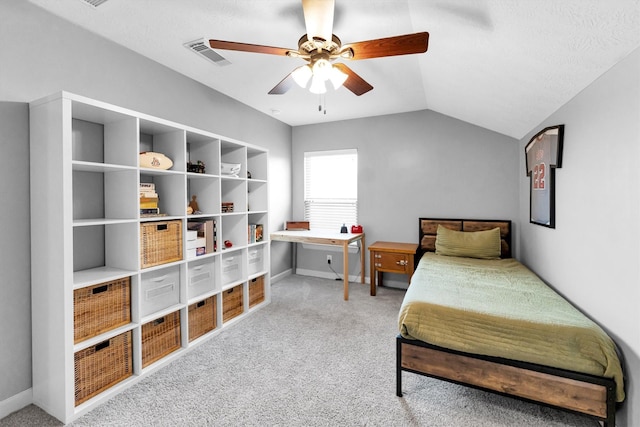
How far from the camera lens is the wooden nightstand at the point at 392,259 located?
368 centimetres

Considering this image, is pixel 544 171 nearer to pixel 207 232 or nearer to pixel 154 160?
pixel 207 232

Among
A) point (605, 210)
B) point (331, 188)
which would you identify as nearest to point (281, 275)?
point (331, 188)

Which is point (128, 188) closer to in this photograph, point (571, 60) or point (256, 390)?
point (256, 390)

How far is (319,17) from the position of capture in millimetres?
1604

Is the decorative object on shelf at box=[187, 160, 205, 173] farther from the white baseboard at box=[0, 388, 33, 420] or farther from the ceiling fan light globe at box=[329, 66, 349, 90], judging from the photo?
the white baseboard at box=[0, 388, 33, 420]

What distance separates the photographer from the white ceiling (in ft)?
4.84

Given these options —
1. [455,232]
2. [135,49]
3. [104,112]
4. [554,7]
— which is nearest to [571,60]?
[554,7]

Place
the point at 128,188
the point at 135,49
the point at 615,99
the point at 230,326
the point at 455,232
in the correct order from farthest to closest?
1. the point at 455,232
2. the point at 230,326
3. the point at 135,49
4. the point at 128,188
5. the point at 615,99

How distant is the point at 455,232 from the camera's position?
364 cm

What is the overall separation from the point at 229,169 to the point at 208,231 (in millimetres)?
Answer: 708

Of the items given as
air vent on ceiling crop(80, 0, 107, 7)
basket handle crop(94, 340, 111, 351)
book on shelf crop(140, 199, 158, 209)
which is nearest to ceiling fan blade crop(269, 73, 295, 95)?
air vent on ceiling crop(80, 0, 107, 7)

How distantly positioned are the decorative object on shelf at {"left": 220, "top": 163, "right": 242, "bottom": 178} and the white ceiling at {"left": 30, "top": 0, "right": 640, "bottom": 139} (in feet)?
2.95

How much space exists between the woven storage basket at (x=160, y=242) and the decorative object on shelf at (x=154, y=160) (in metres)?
0.45

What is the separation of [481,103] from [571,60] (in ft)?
4.20
